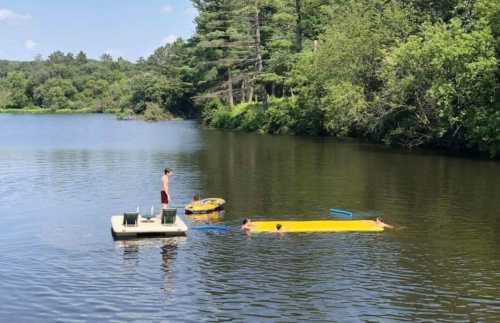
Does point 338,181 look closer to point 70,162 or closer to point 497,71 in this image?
point 497,71

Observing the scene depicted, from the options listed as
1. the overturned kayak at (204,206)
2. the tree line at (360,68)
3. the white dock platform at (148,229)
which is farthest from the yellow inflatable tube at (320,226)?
the tree line at (360,68)

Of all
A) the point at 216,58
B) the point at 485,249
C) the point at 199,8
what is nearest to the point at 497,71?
the point at 485,249

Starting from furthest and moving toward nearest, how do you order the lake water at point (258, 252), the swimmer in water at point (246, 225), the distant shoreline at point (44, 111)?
the distant shoreline at point (44, 111)
the swimmer in water at point (246, 225)
the lake water at point (258, 252)

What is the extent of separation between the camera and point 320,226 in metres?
28.0

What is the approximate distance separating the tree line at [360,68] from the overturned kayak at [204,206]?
90.7 feet

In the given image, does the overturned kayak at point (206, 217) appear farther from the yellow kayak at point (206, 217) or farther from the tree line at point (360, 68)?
the tree line at point (360, 68)

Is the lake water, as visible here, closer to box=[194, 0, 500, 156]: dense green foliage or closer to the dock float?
the dock float

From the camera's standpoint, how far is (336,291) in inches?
779

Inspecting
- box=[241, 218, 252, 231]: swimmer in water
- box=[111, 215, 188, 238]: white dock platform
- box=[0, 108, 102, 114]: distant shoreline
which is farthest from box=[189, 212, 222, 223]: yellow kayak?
box=[0, 108, 102, 114]: distant shoreline

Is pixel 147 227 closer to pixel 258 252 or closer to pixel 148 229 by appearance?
pixel 148 229

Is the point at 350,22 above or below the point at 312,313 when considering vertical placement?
above

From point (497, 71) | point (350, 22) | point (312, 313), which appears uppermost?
point (350, 22)

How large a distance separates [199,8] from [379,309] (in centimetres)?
10521

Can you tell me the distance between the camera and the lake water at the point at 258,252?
18516mm
